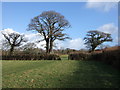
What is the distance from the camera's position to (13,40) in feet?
114

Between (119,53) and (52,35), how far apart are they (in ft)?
61.7

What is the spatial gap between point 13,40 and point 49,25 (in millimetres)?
12744

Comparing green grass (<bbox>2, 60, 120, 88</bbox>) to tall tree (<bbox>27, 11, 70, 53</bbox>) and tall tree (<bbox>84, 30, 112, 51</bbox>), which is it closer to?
tall tree (<bbox>27, 11, 70, 53</bbox>)

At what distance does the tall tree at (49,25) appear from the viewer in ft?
87.0

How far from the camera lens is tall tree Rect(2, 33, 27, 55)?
34000 millimetres

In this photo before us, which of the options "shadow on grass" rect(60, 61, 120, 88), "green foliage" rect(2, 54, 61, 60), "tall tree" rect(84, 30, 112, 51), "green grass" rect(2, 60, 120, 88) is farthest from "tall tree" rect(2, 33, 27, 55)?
"shadow on grass" rect(60, 61, 120, 88)

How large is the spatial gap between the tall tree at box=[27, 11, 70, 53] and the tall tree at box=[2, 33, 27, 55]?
9.79 m

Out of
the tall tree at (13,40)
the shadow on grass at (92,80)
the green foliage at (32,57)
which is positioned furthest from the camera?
the tall tree at (13,40)

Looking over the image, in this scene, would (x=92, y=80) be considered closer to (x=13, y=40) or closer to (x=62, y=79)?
(x=62, y=79)

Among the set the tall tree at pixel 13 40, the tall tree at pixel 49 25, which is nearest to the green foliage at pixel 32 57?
the tall tree at pixel 49 25

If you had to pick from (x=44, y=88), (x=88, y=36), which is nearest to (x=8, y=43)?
(x=88, y=36)

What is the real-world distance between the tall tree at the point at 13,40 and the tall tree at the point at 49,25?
9.79 meters

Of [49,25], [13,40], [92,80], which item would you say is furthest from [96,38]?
[92,80]

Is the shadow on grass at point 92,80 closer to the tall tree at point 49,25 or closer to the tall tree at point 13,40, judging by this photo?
the tall tree at point 49,25
